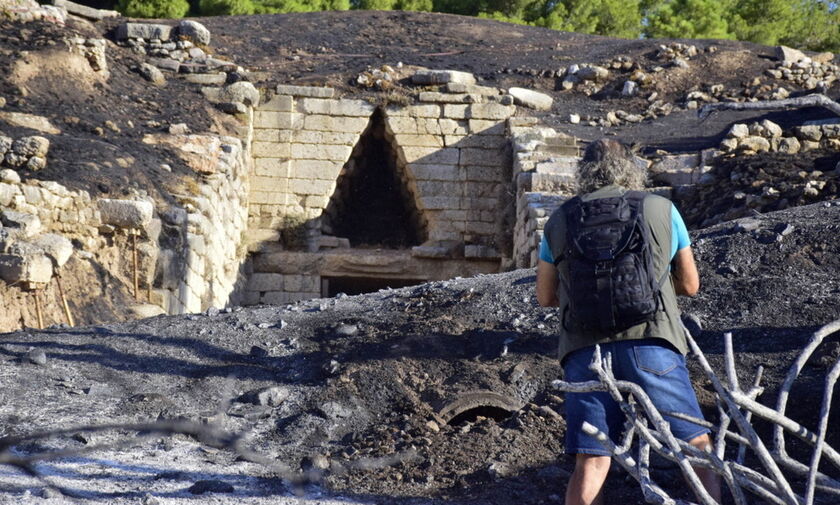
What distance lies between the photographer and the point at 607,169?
4.04m

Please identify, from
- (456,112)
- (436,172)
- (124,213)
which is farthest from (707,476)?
(456,112)

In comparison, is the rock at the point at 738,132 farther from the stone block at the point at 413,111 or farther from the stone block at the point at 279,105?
the stone block at the point at 279,105

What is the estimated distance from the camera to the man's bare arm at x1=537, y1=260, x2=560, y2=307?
13.2 ft

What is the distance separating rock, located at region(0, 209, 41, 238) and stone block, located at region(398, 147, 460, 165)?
5.77 m

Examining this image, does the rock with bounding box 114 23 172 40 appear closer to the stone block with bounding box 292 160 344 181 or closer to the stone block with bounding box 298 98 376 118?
the stone block with bounding box 298 98 376 118

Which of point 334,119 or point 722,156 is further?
point 334,119

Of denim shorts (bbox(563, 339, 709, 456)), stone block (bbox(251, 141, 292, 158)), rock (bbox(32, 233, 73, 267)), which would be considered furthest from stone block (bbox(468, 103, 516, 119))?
denim shorts (bbox(563, 339, 709, 456))

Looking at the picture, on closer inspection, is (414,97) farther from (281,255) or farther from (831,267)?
(831,267)

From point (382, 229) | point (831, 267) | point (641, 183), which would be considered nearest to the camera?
point (641, 183)

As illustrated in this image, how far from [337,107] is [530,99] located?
247 cm

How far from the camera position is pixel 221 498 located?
434 centimetres

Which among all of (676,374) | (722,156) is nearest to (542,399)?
(676,374)

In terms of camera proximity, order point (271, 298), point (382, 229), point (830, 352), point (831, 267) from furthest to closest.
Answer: point (382, 229)
point (271, 298)
point (831, 267)
point (830, 352)

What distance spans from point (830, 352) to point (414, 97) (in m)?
8.87
